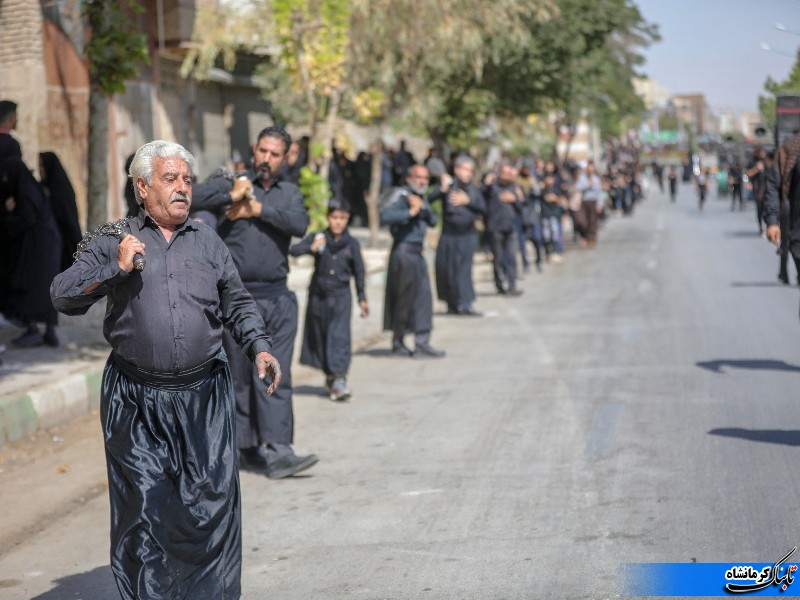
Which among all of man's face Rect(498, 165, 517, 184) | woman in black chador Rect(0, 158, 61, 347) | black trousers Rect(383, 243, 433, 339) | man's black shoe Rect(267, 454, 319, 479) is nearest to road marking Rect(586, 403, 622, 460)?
man's black shoe Rect(267, 454, 319, 479)

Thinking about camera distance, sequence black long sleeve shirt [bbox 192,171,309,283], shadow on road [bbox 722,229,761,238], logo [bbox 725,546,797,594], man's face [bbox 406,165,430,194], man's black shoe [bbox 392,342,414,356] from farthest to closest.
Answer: shadow on road [bbox 722,229,761,238]
man's face [bbox 406,165,430,194]
man's black shoe [bbox 392,342,414,356]
black long sleeve shirt [bbox 192,171,309,283]
logo [bbox 725,546,797,594]

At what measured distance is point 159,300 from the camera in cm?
475

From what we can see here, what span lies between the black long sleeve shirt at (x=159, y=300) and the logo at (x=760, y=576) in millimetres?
2274

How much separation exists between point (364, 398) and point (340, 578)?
4.96 m

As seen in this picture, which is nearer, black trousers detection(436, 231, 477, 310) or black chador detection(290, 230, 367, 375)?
black chador detection(290, 230, 367, 375)

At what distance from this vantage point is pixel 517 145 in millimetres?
56062

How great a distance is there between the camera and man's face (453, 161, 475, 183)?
51.5 feet

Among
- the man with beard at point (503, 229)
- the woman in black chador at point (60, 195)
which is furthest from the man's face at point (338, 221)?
the man with beard at point (503, 229)

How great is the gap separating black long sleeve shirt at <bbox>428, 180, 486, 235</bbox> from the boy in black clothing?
Answer: 200 inches

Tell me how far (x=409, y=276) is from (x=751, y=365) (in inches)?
140

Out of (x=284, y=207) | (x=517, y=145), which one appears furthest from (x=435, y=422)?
(x=517, y=145)

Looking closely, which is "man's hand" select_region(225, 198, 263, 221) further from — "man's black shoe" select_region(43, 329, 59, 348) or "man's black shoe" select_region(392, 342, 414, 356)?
"man's black shoe" select_region(392, 342, 414, 356)

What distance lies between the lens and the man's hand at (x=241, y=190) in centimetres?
→ 732

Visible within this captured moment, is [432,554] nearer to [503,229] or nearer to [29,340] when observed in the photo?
[29,340]
